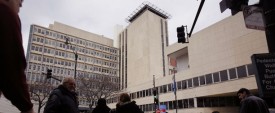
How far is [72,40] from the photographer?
85812 millimetres

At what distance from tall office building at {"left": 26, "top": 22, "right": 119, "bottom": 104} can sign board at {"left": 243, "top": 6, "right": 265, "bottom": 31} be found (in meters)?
65.8

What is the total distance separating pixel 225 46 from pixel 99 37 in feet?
216

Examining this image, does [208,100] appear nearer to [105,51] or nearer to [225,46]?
[225,46]

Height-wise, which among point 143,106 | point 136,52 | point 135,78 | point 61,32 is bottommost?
point 143,106

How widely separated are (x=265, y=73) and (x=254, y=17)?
4.00ft

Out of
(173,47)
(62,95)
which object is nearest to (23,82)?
(62,95)

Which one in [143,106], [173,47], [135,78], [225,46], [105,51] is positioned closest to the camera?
[225,46]

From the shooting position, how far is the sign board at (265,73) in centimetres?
438

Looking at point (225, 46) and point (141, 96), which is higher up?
A: point (225, 46)

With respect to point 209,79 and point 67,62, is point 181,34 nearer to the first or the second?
point 209,79

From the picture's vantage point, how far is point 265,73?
455cm

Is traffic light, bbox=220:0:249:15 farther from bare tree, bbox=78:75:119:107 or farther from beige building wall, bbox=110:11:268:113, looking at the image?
bare tree, bbox=78:75:119:107

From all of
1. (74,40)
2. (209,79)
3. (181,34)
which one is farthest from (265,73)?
(74,40)

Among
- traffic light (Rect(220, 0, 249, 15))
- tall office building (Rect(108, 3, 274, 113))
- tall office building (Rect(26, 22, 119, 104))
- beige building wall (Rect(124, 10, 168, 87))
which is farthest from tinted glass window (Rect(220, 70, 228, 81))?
tall office building (Rect(26, 22, 119, 104))
